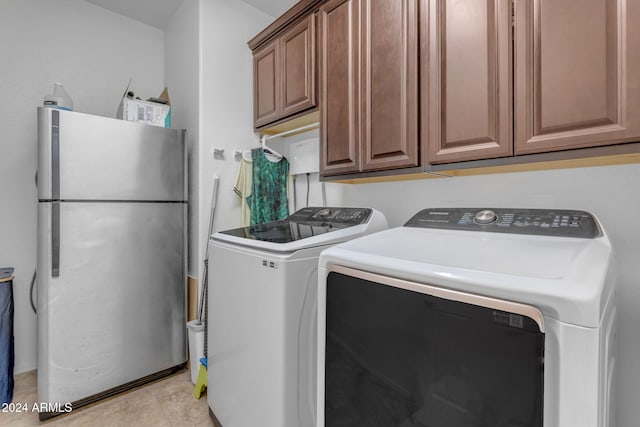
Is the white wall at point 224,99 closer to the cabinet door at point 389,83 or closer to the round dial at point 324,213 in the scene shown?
the round dial at point 324,213

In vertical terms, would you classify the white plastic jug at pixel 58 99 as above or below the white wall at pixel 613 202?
above

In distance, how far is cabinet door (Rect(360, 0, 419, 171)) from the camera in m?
1.29

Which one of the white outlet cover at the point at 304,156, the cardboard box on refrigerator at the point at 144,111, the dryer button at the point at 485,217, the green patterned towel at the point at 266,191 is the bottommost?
the dryer button at the point at 485,217

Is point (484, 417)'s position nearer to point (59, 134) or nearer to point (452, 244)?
point (452, 244)

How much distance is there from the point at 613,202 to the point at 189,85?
2653mm

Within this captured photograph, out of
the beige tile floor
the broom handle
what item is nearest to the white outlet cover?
the broom handle

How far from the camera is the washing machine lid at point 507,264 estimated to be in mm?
572

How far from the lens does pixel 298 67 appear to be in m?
1.88

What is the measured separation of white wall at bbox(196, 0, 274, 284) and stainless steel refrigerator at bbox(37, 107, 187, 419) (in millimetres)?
183

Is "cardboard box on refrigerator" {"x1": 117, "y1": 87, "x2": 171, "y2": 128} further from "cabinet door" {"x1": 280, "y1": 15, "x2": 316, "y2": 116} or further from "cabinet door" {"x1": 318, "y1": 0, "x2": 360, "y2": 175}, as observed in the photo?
"cabinet door" {"x1": 318, "y1": 0, "x2": 360, "y2": 175}

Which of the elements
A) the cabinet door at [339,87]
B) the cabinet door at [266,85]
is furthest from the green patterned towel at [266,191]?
the cabinet door at [339,87]

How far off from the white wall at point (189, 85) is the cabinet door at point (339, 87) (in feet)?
3.53

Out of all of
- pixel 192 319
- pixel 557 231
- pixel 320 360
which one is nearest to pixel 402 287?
pixel 320 360

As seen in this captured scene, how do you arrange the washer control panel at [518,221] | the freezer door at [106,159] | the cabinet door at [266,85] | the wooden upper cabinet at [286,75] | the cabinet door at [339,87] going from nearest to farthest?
the washer control panel at [518,221], the cabinet door at [339,87], the freezer door at [106,159], the wooden upper cabinet at [286,75], the cabinet door at [266,85]
